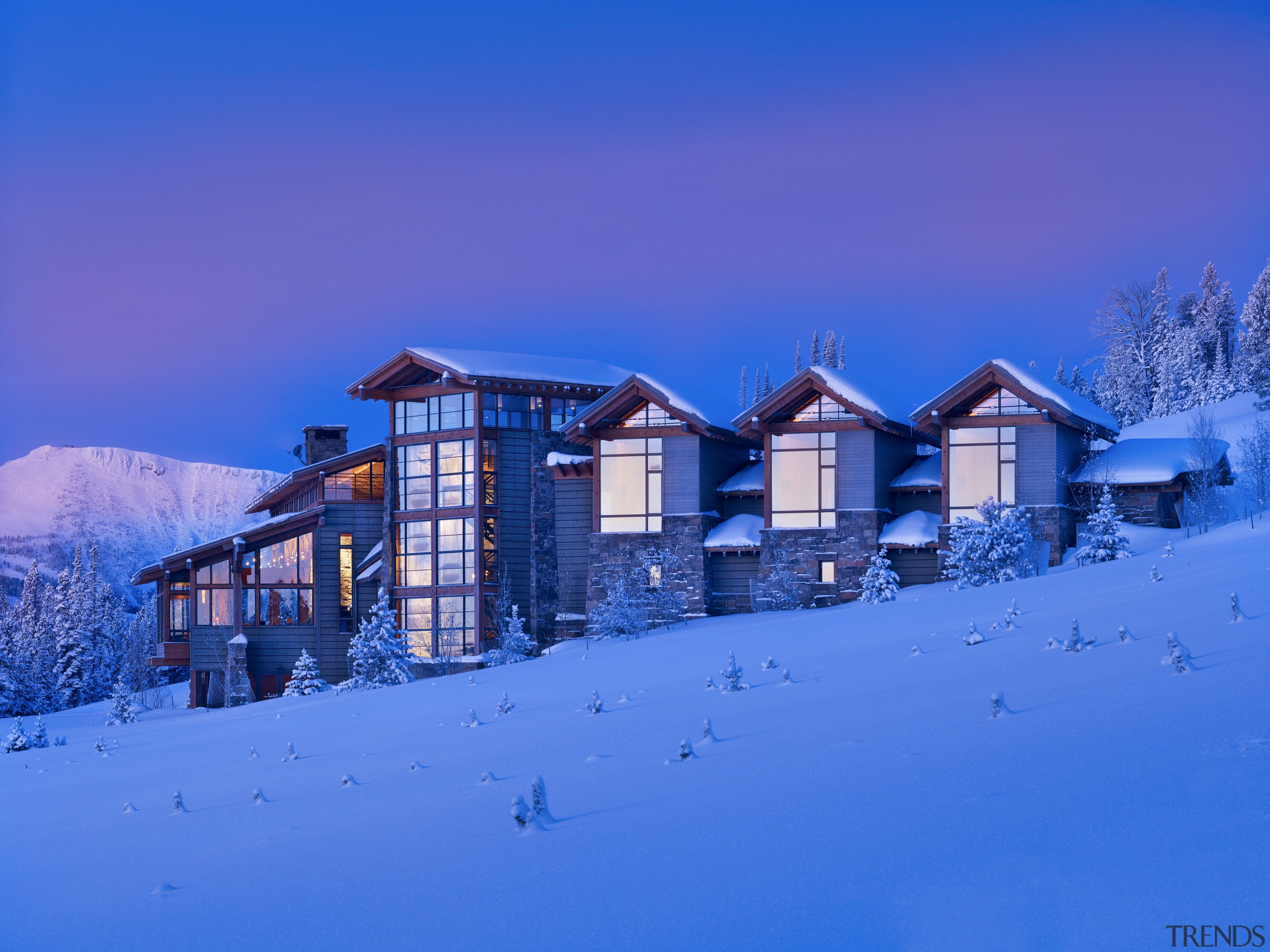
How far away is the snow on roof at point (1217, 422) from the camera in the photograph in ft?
150

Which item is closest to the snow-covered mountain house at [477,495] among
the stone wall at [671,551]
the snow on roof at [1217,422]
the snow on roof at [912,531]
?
the stone wall at [671,551]

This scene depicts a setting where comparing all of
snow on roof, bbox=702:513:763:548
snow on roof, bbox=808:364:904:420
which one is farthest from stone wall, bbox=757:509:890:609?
snow on roof, bbox=808:364:904:420

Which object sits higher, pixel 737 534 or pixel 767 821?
pixel 737 534

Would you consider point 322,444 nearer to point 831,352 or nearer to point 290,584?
point 290,584

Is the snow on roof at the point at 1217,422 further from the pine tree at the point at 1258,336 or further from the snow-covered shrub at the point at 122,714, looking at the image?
the snow-covered shrub at the point at 122,714

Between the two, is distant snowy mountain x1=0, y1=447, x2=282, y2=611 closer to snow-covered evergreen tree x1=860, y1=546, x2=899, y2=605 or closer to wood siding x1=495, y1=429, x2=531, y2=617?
wood siding x1=495, y1=429, x2=531, y2=617

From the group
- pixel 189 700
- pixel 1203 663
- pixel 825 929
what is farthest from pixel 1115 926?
pixel 189 700

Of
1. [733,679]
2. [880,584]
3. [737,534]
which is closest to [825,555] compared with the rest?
[737,534]

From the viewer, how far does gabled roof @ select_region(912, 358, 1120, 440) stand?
3036 centimetres

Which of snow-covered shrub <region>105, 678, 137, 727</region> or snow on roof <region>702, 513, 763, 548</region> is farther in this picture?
snow on roof <region>702, 513, 763, 548</region>

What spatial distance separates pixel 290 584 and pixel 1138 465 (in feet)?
84.8

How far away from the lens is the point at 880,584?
95.9ft

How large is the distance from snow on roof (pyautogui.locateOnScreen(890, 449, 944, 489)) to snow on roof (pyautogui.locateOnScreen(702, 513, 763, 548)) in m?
4.01

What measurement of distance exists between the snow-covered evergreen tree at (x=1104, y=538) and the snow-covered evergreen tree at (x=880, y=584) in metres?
4.48
